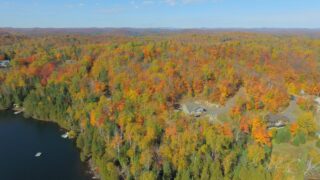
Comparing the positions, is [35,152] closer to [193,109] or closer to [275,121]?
[193,109]

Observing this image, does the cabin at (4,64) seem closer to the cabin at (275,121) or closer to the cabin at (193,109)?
the cabin at (193,109)

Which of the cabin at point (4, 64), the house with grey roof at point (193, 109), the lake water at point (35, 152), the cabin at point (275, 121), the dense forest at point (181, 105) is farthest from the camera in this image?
the cabin at point (4, 64)

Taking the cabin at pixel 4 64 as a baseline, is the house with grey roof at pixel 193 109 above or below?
below

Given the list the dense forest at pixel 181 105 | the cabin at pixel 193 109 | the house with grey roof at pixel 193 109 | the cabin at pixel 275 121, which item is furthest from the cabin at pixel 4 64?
the cabin at pixel 275 121

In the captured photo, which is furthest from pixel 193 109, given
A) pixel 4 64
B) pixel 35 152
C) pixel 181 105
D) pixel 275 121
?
pixel 4 64

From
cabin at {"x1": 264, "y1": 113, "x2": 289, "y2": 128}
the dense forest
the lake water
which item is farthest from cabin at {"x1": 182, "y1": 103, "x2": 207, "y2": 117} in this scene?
the lake water

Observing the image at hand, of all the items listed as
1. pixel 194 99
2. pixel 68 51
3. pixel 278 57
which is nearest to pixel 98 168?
pixel 194 99

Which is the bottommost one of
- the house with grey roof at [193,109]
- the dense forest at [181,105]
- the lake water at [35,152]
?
the lake water at [35,152]
